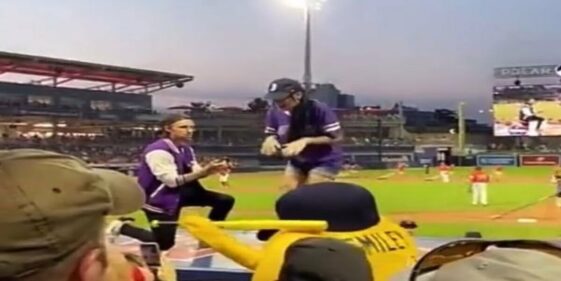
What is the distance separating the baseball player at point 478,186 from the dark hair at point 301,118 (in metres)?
5.97

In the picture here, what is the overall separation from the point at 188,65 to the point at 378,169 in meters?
3.01

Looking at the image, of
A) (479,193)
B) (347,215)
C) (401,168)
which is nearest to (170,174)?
(347,215)

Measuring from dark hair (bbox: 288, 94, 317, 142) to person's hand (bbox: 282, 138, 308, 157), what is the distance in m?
0.06

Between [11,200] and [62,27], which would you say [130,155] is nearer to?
[62,27]

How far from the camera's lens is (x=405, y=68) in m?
8.60

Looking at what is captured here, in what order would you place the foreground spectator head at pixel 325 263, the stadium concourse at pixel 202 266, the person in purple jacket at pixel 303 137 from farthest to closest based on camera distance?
the person in purple jacket at pixel 303 137 < the stadium concourse at pixel 202 266 < the foreground spectator head at pixel 325 263

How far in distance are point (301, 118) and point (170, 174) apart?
1.67 feet

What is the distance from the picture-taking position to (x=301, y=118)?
3.09m

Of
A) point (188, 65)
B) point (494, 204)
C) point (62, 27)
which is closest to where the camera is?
point (62, 27)

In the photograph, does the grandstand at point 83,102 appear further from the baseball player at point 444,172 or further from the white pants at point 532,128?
the white pants at point 532,128

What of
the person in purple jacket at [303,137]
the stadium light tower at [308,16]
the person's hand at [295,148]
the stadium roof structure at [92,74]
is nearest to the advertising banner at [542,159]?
the stadium light tower at [308,16]

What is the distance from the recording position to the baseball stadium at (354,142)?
654 centimetres

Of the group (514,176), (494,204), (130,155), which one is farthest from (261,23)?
(514,176)

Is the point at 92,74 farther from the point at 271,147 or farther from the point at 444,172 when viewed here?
the point at 444,172
